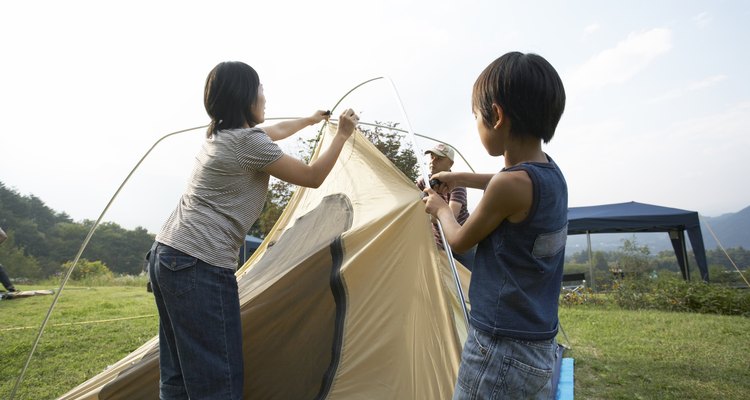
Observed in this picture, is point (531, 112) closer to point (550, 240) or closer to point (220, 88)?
point (550, 240)

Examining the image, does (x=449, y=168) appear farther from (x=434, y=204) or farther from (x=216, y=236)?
(x=216, y=236)

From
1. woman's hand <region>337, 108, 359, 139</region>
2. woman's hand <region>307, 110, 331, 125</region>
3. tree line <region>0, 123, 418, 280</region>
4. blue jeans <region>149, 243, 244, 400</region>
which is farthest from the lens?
tree line <region>0, 123, 418, 280</region>

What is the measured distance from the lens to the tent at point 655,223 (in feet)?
32.3

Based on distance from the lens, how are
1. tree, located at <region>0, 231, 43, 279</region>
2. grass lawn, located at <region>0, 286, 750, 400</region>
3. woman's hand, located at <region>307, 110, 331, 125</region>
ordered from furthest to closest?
tree, located at <region>0, 231, 43, 279</region> < grass lawn, located at <region>0, 286, 750, 400</region> < woman's hand, located at <region>307, 110, 331, 125</region>

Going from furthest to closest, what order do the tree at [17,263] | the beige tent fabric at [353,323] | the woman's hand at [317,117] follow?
the tree at [17,263] < the woman's hand at [317,117] < the beige tent fabric at [353,323]

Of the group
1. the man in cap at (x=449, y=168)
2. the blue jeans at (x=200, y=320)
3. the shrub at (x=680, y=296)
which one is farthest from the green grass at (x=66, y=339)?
the shrub at (x=680, y=296)

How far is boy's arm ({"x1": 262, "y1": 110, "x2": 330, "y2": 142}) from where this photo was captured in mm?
2458

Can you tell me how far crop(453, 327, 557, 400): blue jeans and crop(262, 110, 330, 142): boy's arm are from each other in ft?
5.40

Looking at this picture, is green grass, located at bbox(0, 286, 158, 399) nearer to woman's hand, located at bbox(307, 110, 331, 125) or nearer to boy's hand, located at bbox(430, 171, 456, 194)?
woman's hand, located at bbox(307, 110, 331, 125)

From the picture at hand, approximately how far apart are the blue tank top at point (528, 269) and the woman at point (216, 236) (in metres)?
0.90

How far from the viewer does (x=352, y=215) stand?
9.29 ft

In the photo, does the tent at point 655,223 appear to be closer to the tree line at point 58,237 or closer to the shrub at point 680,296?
the shrub at point 680,296

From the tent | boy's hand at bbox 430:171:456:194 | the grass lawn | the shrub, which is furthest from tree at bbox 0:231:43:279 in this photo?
boy's hand at bbox 430:171:456:194

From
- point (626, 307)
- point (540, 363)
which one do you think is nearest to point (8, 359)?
point (540, 363)
